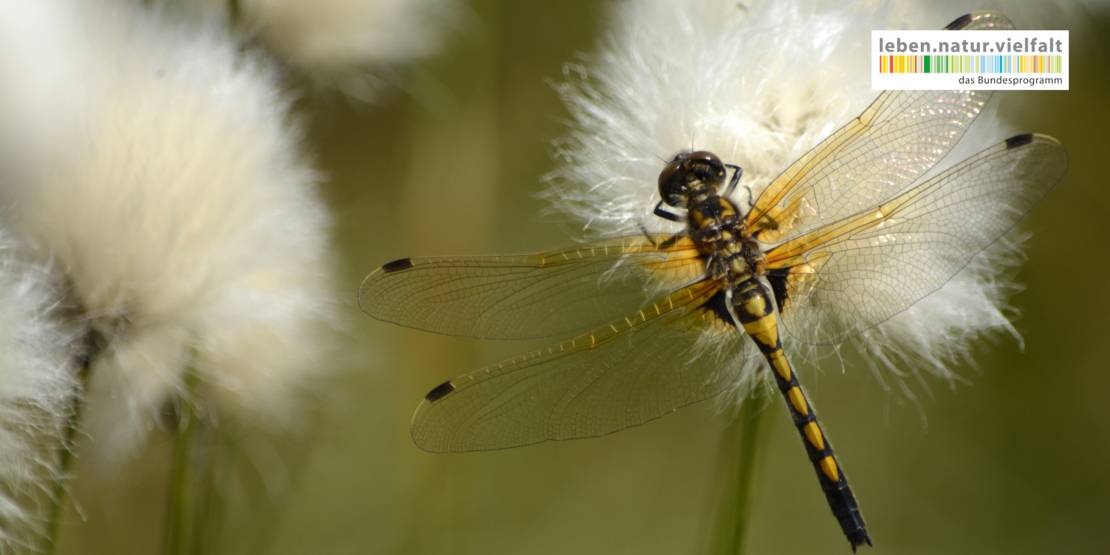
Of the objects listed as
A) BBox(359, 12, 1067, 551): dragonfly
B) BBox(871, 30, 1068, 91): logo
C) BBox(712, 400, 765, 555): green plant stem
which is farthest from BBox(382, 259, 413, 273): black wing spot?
BBox(871, 30, 1068, 91): logo

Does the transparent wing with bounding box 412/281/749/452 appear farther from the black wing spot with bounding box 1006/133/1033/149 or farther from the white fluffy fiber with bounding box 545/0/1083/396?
the black wing spot with bounding box 1006/133/1033/149

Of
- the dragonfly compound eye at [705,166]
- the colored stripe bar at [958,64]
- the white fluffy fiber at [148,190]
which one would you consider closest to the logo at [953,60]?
the colored stripe bar at [958,64]

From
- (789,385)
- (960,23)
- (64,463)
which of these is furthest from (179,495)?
(960,23)

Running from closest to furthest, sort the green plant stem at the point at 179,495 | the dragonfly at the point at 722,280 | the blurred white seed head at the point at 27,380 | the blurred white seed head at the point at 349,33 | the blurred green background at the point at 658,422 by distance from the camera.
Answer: the blurred white seed head at the point at 27,380, the green plant stem at the point at 179,495, the dragonfly at the point at 722,280, the blurred white seed head at the point at 349,33, the blurred green background at the point at 658,422

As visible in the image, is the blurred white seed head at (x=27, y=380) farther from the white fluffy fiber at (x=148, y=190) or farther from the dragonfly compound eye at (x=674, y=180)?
the dragonfly compound eye at (x=674, y=180)

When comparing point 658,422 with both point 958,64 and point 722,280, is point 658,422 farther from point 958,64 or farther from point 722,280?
point 958,64
